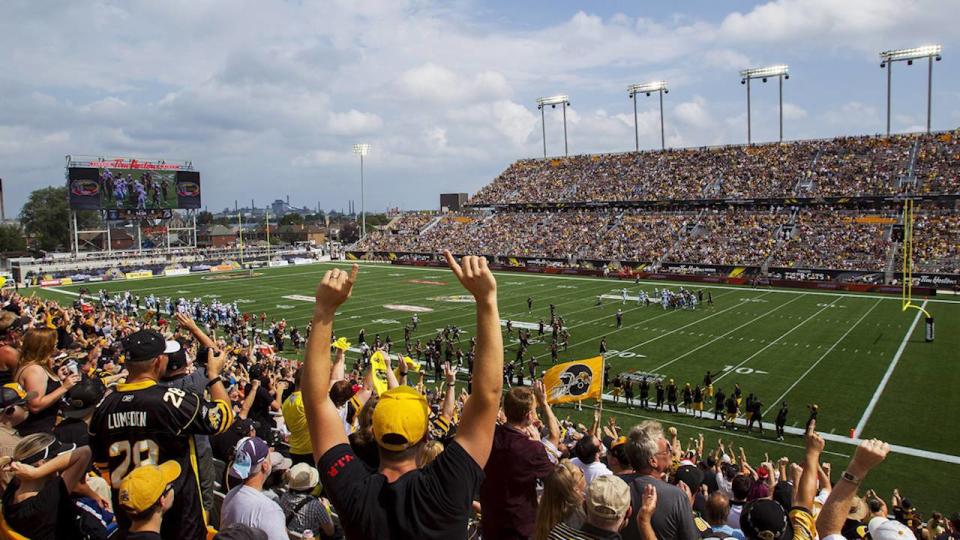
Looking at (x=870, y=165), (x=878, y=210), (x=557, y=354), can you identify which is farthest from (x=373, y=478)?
(x=870, y=165)

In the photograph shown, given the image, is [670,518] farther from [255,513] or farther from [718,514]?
[255,513]

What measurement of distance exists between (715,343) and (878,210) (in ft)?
107

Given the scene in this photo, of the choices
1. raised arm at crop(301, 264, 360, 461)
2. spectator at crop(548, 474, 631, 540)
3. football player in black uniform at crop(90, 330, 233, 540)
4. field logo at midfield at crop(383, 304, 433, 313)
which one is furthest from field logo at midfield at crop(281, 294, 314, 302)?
spectator at crop(548, 474, 631, 540)

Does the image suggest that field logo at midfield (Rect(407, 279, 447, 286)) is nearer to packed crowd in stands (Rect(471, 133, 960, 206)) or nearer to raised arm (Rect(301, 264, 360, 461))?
packed crowd in stands (Rect(471, 133, 960, 206))

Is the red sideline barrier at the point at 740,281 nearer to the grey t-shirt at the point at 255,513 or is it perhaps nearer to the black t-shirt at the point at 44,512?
the grey t-shirt at the point at 255,513

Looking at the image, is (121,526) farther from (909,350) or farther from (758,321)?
(758,321)

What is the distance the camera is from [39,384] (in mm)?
5270

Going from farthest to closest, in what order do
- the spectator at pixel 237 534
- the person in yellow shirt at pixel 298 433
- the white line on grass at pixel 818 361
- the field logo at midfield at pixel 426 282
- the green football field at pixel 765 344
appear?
the field logo at midfield at pixel 426 282 < the white line on grass at pixel 818 361 < the green football field at pixel 765 344 < the person in yellow shirt at pixel 298 433 < the spectator at pixel 237 534

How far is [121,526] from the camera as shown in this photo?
356cm

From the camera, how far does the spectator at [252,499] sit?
12.4ft

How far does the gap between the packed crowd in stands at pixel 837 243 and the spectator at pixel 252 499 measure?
155 ft

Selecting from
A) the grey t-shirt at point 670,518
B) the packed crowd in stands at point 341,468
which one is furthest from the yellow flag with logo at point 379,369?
the grey t-shirt at point 670,518

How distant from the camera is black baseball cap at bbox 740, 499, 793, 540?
354cm

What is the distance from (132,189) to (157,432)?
66.8 meters
